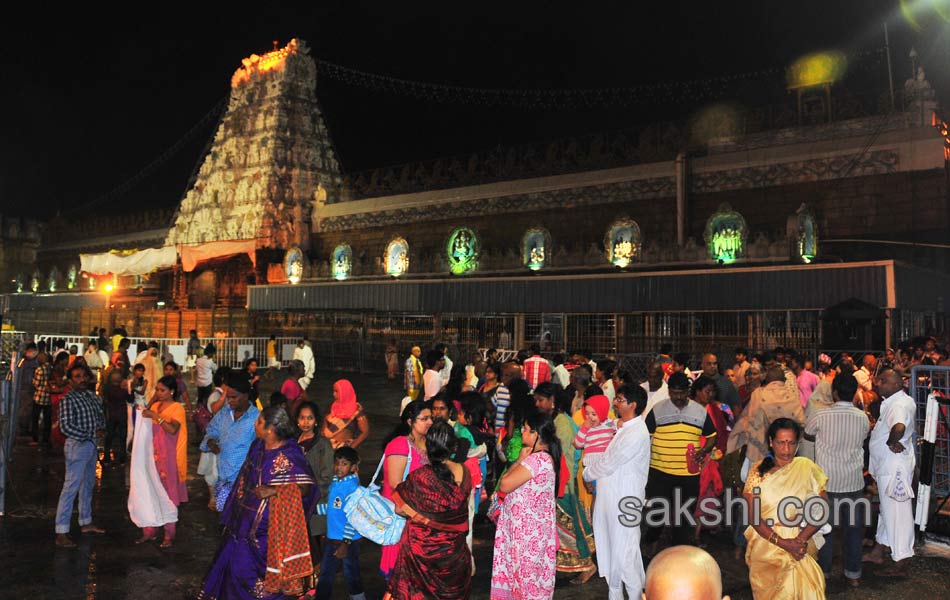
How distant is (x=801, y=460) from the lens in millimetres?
4180

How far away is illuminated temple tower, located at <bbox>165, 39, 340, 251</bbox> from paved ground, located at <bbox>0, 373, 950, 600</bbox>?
26.4m

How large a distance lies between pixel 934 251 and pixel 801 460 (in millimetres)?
17897

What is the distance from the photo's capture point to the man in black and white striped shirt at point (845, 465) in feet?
18.1

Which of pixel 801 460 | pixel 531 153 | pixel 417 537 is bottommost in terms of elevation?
pixel 417 537

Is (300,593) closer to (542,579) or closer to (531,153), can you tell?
(542,579)

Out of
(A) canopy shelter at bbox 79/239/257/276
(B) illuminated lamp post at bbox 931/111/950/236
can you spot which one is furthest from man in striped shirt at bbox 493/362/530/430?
(A) canopy shelter at bbox 79/239/257/276

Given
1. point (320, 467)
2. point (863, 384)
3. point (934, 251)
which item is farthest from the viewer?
point (934, 251)

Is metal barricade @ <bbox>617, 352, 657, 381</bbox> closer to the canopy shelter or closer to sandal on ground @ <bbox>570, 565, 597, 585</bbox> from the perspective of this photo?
sandal on ground @ <bbox>570, 565, 597, 585</bbox>

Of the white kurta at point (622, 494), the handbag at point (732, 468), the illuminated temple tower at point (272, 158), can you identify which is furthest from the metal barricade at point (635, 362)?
the illuminated temple tower at point (272, 158)

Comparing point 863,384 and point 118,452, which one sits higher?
point 863,384

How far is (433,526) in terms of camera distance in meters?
3.80

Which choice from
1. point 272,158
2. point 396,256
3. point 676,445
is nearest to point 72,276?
point 272,158

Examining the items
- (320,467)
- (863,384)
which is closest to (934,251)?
(863,384)

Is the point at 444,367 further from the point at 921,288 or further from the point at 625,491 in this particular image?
the point at 921,288
